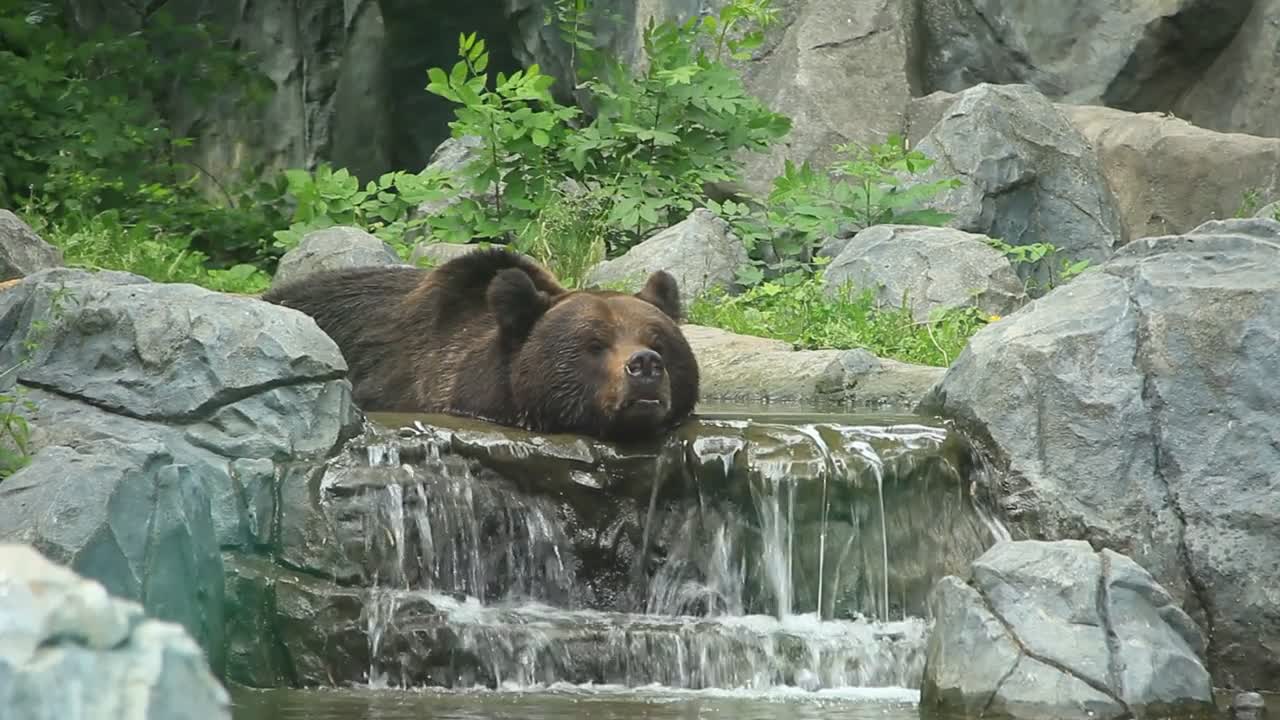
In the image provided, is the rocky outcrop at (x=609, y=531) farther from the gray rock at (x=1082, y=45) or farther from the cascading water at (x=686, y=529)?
the gray rock at (x=1082, y=45)

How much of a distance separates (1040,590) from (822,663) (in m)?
0.94

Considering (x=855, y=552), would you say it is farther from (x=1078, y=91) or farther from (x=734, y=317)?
(x=1078, y=91)

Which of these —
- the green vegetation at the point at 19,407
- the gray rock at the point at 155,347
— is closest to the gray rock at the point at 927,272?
the gray rock at the point at 155,347

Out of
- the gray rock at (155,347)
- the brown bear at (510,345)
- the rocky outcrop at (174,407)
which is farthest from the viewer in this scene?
the brown bear at (510,345)

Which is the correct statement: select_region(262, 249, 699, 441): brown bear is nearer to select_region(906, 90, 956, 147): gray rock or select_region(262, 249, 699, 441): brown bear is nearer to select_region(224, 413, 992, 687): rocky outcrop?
select_region(224, 413, 992, 687): rocky outcrop

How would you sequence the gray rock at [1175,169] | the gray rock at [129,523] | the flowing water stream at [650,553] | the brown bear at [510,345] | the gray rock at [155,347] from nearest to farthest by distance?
the gray rock at [129,523] → the flowing water stream at [650,553] → the gray rock at [155,347] → the brown bear at [510,345] → the gray rock at [1175,169]

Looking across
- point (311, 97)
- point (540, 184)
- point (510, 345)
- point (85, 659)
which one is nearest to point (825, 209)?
point (540, 184)

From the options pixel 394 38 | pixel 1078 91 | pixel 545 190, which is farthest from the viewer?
A: pixel 394 38

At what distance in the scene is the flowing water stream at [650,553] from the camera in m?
6.34

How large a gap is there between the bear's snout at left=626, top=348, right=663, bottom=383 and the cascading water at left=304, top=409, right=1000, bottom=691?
1.06ft

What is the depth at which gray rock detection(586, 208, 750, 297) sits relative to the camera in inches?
475

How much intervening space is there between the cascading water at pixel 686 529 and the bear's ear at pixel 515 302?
24.7 inches

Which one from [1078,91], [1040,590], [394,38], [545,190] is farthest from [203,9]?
[1040,590]

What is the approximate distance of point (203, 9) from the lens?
17.8 metres
